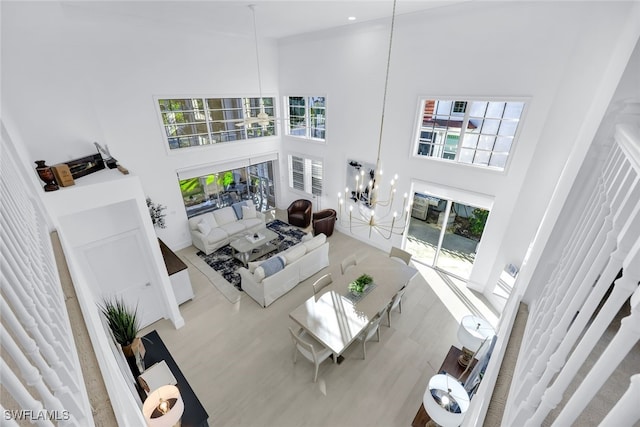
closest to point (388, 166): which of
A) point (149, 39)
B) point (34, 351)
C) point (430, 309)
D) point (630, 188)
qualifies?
point (430, 309)

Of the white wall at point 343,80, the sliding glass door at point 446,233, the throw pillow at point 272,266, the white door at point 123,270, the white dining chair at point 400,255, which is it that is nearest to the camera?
the white wall at point 343,80

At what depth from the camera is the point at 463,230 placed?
6.33m

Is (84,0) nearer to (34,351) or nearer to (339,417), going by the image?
(34,351)

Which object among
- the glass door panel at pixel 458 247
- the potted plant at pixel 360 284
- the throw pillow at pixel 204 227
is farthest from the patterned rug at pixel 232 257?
the glass door panel at pixel 458 247

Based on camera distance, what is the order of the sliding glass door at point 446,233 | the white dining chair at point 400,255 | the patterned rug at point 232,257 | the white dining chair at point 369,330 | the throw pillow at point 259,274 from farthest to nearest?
the patterned rug at point 232,257, the sliding glass door at point 446,233, the white dining chair at point 400,255, the throw pillow at point 259,274, the white dining chair at point 369,330

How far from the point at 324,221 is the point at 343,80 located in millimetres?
3722

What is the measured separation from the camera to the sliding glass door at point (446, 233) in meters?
5.90

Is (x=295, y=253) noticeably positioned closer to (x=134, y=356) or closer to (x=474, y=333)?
(x=134, y=356)

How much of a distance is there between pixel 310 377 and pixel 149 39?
7.27 m

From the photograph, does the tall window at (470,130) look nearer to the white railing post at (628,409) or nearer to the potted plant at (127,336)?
the white railing post at (628,409)

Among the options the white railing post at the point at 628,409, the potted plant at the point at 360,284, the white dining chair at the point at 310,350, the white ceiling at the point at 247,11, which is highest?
the white ceiling at the point at 247,11

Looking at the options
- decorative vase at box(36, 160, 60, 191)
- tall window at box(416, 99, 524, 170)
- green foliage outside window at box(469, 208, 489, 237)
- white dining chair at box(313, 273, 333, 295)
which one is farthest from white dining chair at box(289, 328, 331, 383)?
tall window at box(416, 99, 524, 170)

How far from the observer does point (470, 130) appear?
5098mm

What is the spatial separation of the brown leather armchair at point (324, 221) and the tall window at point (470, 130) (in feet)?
10.1
